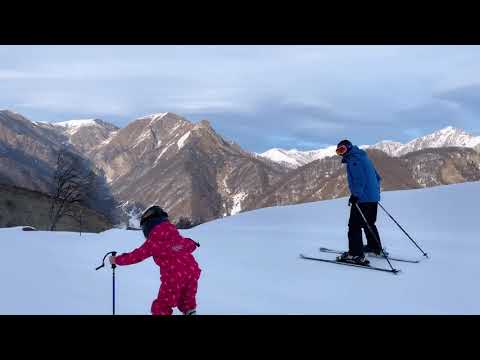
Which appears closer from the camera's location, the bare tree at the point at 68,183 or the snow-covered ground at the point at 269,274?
the snow-covered ground at the point at 269,274

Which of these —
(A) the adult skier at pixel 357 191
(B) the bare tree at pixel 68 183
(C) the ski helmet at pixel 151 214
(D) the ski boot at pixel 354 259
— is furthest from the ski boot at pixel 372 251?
(B) the bare tree at pixel 68 183

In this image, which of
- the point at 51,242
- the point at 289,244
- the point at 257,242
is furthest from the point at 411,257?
the point at 51,242

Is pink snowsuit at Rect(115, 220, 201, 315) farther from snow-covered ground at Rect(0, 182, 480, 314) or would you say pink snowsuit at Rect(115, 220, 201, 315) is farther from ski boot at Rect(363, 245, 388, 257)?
ski boot at Rect(363, 245, 388, 257)

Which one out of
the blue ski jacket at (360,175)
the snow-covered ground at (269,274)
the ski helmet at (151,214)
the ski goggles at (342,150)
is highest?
the ski goggles at (342,150)

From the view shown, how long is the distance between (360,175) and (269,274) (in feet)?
8.29

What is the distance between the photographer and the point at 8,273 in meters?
6.58

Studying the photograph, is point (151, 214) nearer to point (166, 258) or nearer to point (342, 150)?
point (166, 258)

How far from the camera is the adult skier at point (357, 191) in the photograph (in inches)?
303

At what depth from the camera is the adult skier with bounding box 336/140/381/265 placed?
303 inches

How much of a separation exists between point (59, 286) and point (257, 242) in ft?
18.2

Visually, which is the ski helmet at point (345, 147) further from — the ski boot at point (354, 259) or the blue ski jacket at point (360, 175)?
the ski boot at point (354, 259)

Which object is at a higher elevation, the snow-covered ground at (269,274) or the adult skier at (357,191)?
the adult skier at (357,191)

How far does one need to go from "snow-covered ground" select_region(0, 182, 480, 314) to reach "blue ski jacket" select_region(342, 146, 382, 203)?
1.34 m
